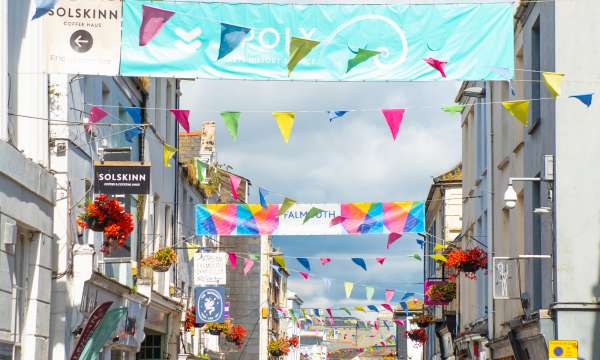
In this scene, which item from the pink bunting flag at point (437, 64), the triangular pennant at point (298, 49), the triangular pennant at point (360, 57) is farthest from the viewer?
the pink bunting flag at point (437, 64)

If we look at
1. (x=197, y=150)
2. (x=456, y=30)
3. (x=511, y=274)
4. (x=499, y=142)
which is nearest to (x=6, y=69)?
(x=456, y=30)

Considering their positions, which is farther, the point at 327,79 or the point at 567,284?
the point at 567,284

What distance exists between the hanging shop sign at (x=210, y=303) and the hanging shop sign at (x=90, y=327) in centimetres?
1221

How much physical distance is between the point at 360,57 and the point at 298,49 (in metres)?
0.92

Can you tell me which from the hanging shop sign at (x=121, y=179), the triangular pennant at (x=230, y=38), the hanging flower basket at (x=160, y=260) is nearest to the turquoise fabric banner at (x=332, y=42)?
the triangular pennant at (x=230, y=38)

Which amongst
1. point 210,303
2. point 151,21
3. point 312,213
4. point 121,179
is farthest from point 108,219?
point 210,303

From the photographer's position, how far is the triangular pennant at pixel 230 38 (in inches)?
678

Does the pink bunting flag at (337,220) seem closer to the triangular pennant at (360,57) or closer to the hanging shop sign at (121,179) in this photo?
the hanging shop sign at (121,179)

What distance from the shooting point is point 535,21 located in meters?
21.9

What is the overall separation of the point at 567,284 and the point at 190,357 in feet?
62.7

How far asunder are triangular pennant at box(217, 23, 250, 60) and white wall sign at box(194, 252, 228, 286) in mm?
16953

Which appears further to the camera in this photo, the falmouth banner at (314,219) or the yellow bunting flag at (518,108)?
the falmouth banner at (314,219)

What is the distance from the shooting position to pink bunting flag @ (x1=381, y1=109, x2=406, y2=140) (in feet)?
57.3

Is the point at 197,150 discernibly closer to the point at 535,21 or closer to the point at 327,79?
the point at 535,21
